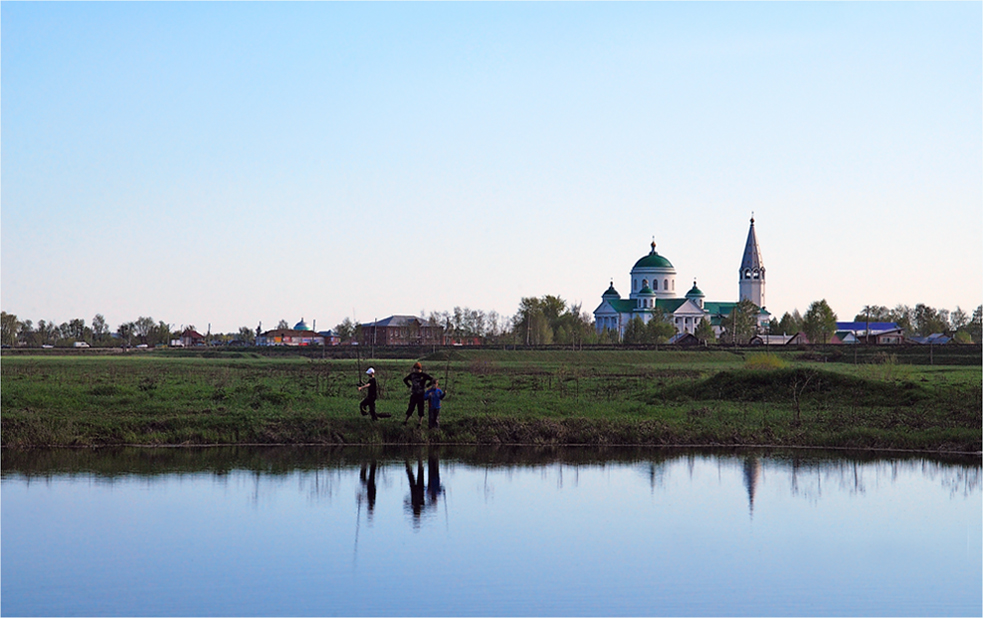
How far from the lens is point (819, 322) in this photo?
421 ft

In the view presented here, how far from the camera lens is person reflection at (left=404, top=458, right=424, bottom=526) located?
668 inches

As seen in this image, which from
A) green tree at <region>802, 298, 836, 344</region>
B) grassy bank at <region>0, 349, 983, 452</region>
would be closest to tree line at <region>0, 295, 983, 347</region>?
green tree at <region>802, 298, 836, 344</region>

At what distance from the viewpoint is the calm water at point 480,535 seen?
1205 cm

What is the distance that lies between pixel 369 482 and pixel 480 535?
15.8 feet

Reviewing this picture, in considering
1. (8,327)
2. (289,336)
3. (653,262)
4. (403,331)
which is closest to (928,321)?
(653,262)

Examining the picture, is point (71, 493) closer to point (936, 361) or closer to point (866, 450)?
point (866, 450)

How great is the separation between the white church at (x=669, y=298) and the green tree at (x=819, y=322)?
33681 millimetres

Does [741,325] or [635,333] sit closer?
[635,333]

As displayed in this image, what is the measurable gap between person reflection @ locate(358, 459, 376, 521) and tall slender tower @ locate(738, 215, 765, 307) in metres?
171

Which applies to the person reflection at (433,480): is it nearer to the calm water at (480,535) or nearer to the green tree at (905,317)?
the calm water at (480,535)

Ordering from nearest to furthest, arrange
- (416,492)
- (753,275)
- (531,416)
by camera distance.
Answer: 1. (416,492)
2. (531,416)
3. (753,275)

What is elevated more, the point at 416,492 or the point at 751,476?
the point at 751,476

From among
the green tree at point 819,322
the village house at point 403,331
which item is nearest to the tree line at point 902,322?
the green tree at point 819,322

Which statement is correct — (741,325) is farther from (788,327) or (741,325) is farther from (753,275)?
(753,275)
